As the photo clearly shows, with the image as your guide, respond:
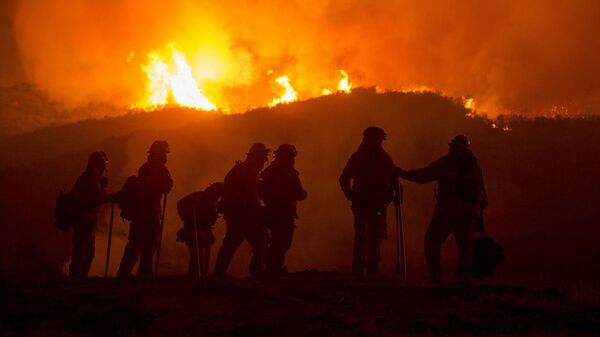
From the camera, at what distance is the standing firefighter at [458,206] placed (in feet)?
29.6

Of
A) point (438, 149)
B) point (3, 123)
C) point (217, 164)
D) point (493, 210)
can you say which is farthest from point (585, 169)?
point (3, 123)

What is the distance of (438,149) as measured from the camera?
89.5 feet

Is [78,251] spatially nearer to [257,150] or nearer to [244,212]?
[244,212]

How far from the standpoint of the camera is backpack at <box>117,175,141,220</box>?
10.3 metres

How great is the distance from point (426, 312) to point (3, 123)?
139ft

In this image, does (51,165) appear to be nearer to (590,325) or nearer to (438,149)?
(438,149)

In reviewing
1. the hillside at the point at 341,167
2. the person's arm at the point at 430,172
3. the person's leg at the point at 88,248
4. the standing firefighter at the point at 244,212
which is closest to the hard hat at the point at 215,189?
the standing firefighter at the point at 244,212

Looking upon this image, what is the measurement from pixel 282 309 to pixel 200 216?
18.4 ft

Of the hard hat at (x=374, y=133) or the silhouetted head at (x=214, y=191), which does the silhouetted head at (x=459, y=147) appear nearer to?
the hard hat at (x=374, y=133)

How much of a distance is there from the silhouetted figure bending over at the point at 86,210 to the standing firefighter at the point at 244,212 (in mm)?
2383

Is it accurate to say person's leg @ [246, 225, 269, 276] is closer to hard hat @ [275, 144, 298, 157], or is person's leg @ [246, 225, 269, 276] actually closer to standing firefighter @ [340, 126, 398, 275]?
hard hat @ [275, 144, 298, 157]

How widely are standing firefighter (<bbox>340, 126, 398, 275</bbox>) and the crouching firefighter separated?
2.86 metres

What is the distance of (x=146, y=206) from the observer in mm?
10258

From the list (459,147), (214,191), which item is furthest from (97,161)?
(459,147)
